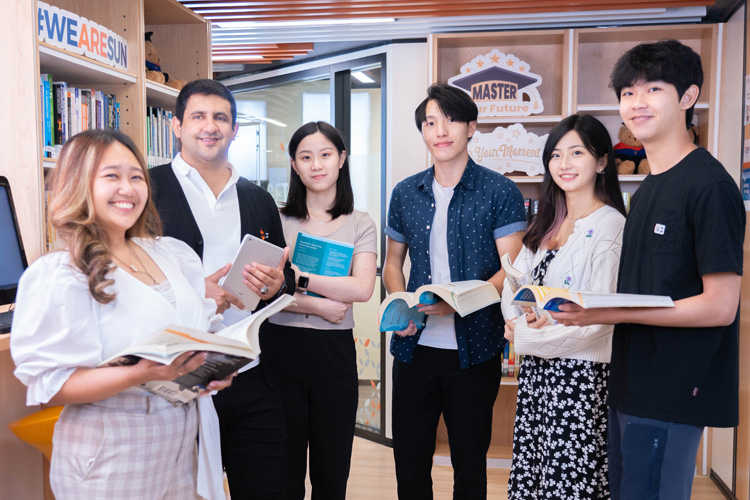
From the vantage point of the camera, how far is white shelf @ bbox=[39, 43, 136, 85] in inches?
81.7

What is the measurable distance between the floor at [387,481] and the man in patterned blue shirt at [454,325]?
3.57ft

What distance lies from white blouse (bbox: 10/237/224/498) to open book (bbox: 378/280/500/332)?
2.68 feet

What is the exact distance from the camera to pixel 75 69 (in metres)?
2.29

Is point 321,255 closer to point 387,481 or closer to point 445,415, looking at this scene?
point 445,415

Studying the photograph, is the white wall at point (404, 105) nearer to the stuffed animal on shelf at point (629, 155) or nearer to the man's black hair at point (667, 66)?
the stuffed animal on shelf at point (629, 155)

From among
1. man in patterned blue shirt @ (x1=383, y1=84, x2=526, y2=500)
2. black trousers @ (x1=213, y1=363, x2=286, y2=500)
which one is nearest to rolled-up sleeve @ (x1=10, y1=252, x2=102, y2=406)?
black trousers @ (x1=213, y1=363, x2=286, y2=500)

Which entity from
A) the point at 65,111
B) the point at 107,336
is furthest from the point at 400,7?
the point at 107,336

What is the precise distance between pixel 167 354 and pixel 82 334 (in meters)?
0.29

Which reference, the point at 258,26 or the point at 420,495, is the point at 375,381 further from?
the point at 258,26

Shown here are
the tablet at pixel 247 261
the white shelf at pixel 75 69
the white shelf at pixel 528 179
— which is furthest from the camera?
the white shelf at pixel 528 179

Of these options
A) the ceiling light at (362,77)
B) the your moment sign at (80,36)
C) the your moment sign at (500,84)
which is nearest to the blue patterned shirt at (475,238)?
the your moment sign at (80,36)

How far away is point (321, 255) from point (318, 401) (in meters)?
0.57

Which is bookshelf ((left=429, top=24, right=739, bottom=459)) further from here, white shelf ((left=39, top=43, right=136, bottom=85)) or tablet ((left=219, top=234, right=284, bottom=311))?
tablet ((left=219, top=234, right=284, bottom=311))

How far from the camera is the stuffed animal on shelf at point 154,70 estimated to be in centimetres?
278
